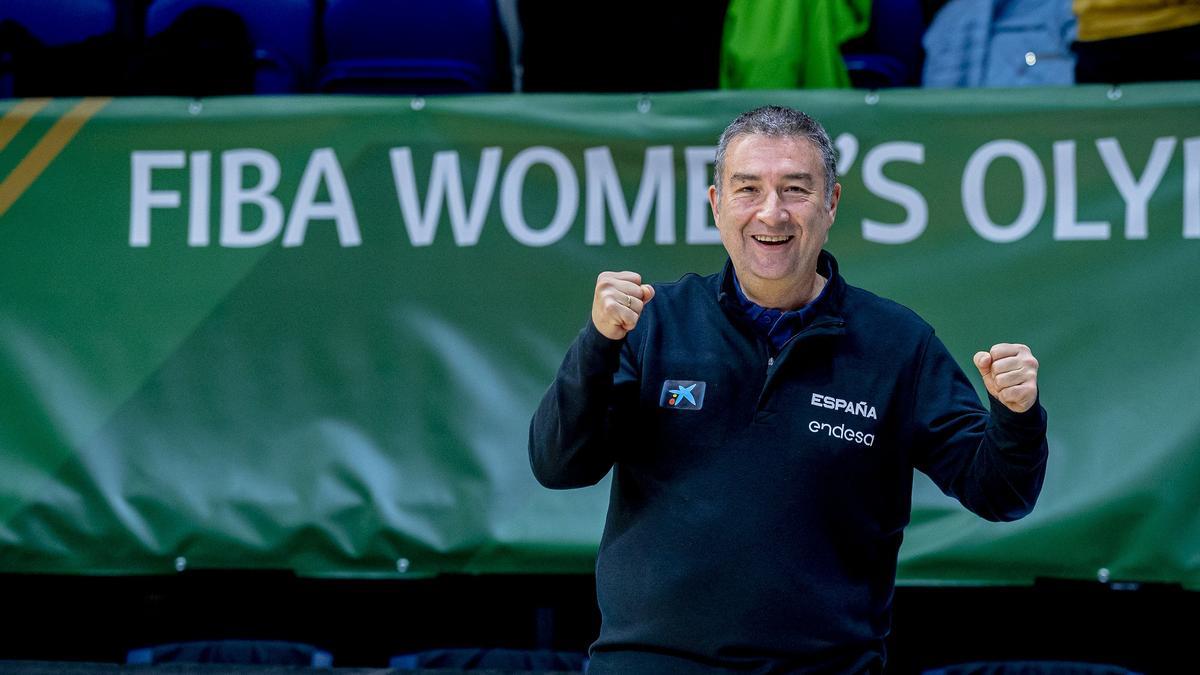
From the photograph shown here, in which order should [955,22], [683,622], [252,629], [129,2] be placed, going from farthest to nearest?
[129,2] → [252,629] → [955,22] → [683,622]

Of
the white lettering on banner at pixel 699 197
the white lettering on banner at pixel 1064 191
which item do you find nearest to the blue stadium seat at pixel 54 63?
the white lettering on banner at pixel 699 197

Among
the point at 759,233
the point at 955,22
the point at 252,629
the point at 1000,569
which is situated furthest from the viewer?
the point at 252,629

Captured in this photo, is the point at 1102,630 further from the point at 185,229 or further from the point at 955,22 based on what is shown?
the point at 185,229

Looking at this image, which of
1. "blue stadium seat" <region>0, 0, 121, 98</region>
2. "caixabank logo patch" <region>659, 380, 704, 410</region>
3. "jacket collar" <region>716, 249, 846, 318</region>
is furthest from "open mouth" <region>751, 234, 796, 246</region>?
→ "blue stadium seat" <region>0, 0, 121, 98</region>

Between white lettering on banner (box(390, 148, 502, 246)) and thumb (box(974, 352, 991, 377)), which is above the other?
white lettering on banner (box(390, 148, 502, 246))

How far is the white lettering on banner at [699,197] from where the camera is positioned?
3.52 m

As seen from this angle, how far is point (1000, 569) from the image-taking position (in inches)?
132

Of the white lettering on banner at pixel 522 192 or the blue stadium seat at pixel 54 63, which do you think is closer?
the white lettering on banner at pixel 522 192

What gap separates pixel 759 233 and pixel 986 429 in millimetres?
475

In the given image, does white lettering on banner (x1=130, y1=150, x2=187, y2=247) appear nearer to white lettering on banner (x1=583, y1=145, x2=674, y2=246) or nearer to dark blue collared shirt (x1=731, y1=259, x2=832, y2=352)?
white lettering on banner (x1=583, y1=145, x2=674, y2=246)

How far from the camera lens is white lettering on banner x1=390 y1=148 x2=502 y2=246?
3.58 metres

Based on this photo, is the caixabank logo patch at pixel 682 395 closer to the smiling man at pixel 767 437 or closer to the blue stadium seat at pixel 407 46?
the smiling man at pixel 767 437

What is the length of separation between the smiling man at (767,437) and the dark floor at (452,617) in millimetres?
2073

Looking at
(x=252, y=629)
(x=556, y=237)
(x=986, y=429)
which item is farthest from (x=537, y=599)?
(x=986, y=429)
